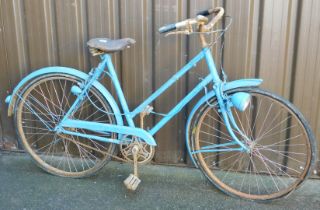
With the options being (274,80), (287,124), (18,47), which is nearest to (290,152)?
(287,124)

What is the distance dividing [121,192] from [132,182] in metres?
0.14

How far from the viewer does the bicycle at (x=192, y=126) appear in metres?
2.73

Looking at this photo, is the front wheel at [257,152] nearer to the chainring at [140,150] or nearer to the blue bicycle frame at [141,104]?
the blue bicycle frame at [141,104]

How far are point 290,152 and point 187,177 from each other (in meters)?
0.92

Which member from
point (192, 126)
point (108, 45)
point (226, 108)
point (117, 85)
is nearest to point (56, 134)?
point (117, 85)

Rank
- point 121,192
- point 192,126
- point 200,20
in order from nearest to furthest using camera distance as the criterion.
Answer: point 200,20
point 192,126
point 121,192

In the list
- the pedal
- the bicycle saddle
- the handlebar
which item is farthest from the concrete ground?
the handlebar

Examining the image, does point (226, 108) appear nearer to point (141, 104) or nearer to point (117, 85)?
point (141, 104)

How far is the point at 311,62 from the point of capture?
9.43 feet

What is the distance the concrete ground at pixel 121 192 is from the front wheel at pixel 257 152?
0.14 meters

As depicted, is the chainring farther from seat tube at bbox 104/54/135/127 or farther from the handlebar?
the handlebar

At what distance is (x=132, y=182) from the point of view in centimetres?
293

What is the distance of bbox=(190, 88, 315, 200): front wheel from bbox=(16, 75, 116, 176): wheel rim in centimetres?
88

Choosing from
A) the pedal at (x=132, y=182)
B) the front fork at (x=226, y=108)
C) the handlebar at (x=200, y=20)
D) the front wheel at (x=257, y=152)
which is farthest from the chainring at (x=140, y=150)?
the handlebar at (x=200, y=20)
